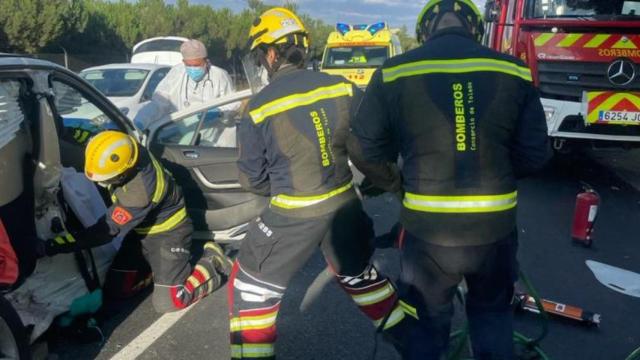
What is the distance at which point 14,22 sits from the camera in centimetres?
1866

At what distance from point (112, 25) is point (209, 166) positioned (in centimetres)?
2290

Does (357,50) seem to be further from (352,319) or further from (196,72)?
(352,319)

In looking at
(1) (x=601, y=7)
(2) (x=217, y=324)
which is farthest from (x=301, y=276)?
(1) (x=601, y=7)

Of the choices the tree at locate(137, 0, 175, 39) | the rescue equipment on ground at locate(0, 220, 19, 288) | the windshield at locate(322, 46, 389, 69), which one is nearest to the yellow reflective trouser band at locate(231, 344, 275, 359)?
the rescue equipment on ground at locate(0, 220, 19, 288)

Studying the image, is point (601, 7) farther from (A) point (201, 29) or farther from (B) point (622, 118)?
(A) point (201, 29)

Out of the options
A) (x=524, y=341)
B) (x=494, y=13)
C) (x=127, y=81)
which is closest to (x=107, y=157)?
(x=524, y=341)

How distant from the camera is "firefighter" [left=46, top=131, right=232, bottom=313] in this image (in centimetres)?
330

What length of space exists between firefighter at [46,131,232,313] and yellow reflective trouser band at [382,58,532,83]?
1.82 m

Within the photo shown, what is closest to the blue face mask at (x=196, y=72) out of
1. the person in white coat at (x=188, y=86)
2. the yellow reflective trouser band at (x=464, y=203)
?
the person in white coat at (x=188, y=86)

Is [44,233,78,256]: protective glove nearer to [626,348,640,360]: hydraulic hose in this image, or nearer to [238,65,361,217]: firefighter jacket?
[238,65,361,217]: firefighter jacket

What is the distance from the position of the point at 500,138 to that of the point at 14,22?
19975 millimetres

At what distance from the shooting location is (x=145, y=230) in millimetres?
3824

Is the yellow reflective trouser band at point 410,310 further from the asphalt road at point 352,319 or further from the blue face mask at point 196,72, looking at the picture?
the blue face mask at point 196,72

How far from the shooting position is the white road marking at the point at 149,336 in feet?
11.1
